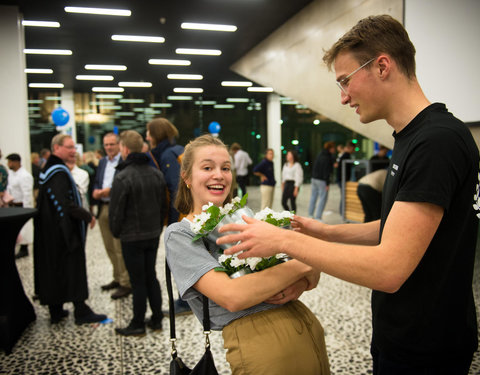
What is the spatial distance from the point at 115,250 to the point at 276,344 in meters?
3.53

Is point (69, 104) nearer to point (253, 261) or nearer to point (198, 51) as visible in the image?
point (198, 51)

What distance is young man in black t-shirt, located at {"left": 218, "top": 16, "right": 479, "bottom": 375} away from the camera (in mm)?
986

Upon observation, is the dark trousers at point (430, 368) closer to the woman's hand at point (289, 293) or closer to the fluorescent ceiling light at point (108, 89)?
the woman's hand at point (289, 293)

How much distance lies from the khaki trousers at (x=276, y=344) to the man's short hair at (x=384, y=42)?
867 mm

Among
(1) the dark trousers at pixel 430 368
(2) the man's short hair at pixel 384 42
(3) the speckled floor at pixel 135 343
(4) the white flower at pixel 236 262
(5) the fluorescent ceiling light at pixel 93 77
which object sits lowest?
(3) the speckled floor at pixel 135 343

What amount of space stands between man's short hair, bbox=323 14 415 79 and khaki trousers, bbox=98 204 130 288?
3745mm

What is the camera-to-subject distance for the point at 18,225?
326 cm

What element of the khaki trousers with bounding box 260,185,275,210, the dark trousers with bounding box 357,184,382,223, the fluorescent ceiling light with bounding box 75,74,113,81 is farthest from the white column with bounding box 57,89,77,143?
the dark trousers with bounding box 357,184,382,223

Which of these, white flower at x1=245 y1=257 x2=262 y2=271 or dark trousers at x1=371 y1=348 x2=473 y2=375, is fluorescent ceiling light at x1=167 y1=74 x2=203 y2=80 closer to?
white flower at x1=245 y1=257 x2=262 y2=271

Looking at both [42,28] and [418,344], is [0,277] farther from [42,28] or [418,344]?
[42,28]

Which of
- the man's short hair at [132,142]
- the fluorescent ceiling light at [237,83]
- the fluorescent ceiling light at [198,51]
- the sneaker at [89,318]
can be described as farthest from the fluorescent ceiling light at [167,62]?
the sneaker at [89,318]

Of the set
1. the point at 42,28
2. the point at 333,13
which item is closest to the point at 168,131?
the point at 333,13

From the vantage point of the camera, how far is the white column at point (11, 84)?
687cm

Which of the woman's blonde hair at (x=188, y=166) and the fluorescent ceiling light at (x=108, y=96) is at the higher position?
the fluorescent ceiling light at (x=108, y=96)
